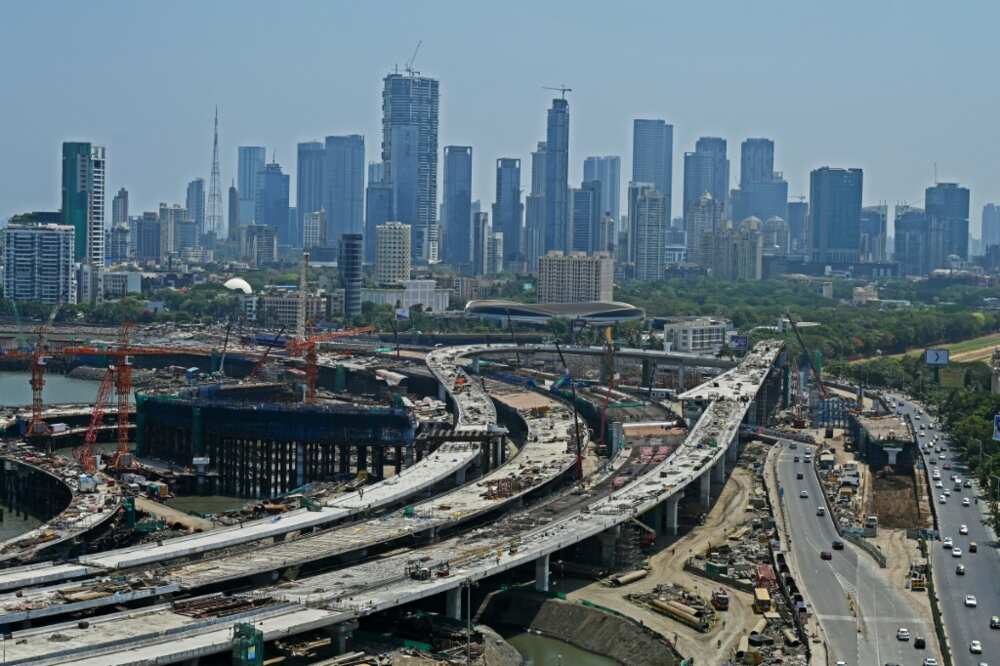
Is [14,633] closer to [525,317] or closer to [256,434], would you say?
[256,434]

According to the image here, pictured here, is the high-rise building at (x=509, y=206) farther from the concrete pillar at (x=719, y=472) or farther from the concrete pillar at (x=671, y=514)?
the concrete pillar at (x=671, y=514)

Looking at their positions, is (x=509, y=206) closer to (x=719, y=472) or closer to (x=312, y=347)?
(x=312, y=347)

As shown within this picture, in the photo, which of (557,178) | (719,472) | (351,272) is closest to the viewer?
(719,472)

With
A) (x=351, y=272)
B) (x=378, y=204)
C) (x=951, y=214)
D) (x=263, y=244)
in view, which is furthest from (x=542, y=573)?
(x=951, y=214)

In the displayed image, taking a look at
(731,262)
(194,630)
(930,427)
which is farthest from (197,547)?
(731,262)

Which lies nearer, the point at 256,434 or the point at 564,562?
the point at 564,562

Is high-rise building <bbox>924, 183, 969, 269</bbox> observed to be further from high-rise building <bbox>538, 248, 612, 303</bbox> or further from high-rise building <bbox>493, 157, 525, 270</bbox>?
high-rise building <bbox>538, 248, 612, 303</bbox>

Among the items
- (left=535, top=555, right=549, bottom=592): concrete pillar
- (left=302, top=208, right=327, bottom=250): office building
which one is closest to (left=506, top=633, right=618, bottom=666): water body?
(left=535, top=555, right=549, bottom=592): concrete pillar
